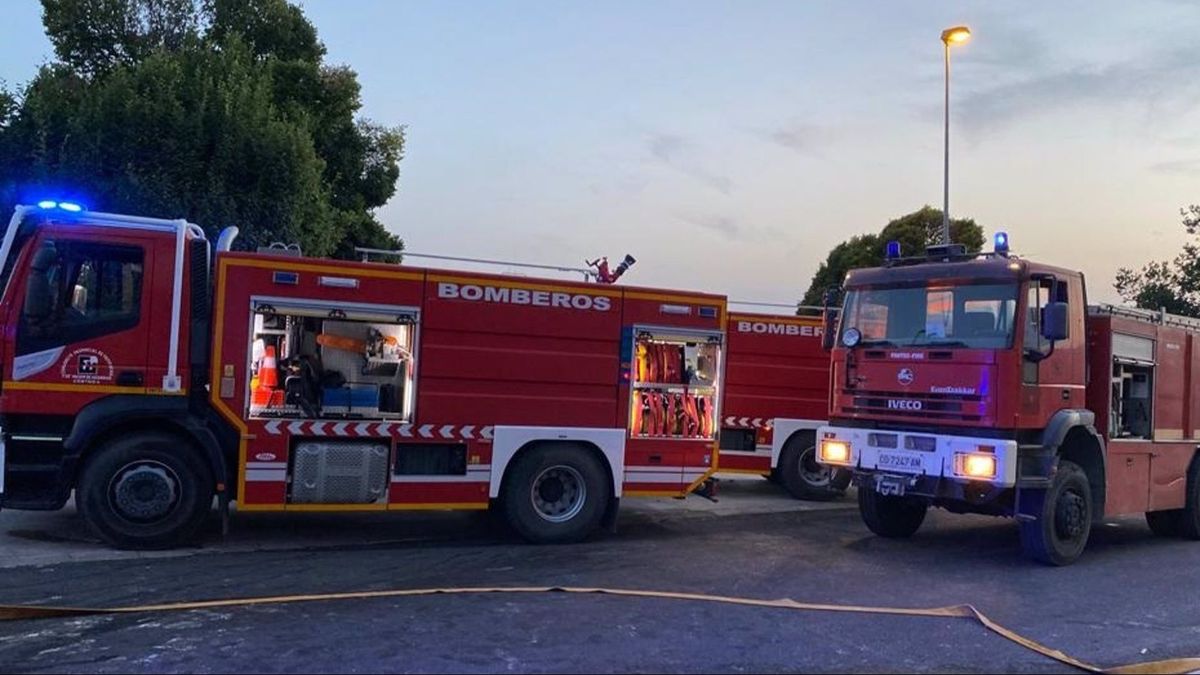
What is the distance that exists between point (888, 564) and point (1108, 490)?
2749 mm

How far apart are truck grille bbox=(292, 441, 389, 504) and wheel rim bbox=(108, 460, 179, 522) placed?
1070 millimetres

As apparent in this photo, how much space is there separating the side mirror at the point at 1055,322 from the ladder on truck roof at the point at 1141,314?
1.58 meters

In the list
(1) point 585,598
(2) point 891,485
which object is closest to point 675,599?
(1) point 585,598

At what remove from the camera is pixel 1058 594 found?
833 centimetres

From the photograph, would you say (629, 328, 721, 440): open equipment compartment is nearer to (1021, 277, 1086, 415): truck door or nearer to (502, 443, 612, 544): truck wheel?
(502, 443, 612, 544): truck wheel

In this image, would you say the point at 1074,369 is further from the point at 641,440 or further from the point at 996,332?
the point at 641,440

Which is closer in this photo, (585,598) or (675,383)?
(585,598)

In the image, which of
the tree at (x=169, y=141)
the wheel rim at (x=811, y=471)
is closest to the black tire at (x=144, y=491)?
the tree at (x=169, y=141)

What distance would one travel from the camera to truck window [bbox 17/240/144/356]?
8359 mm

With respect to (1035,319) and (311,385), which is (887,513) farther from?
(311,385)

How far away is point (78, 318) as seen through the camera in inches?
335

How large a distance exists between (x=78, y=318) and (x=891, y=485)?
7.63 meters

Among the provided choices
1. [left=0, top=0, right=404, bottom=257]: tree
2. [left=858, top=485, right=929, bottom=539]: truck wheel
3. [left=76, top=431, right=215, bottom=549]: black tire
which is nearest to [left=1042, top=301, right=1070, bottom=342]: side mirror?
[left=858, top=485, right=929, bottom=539]: truck wheel

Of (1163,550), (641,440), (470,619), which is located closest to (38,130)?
(641,440)
